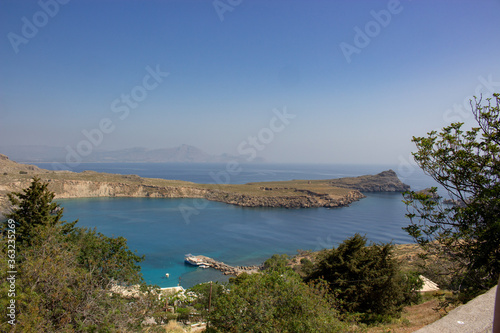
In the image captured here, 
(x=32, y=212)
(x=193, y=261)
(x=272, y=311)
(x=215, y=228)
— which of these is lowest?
(x=193, y=261)

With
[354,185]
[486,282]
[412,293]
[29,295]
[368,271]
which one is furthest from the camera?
[354,185]

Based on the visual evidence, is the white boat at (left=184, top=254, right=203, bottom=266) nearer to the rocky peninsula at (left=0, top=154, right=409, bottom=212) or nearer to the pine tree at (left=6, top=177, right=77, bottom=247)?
the pine tree at (left=6, top=177, right=77, bottom=247)

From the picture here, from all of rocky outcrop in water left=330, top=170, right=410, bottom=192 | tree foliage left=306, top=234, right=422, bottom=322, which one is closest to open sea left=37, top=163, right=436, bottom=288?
tree foliage left=306, top=234, right=422, bottom=322

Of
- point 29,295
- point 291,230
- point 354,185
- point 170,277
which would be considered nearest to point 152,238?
point 170,277

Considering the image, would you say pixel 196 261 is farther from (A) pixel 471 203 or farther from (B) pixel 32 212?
(A) pixel 471 203

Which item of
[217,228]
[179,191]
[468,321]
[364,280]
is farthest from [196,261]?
[179,191]

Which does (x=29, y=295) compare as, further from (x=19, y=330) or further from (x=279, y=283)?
(x=279, y=283)
